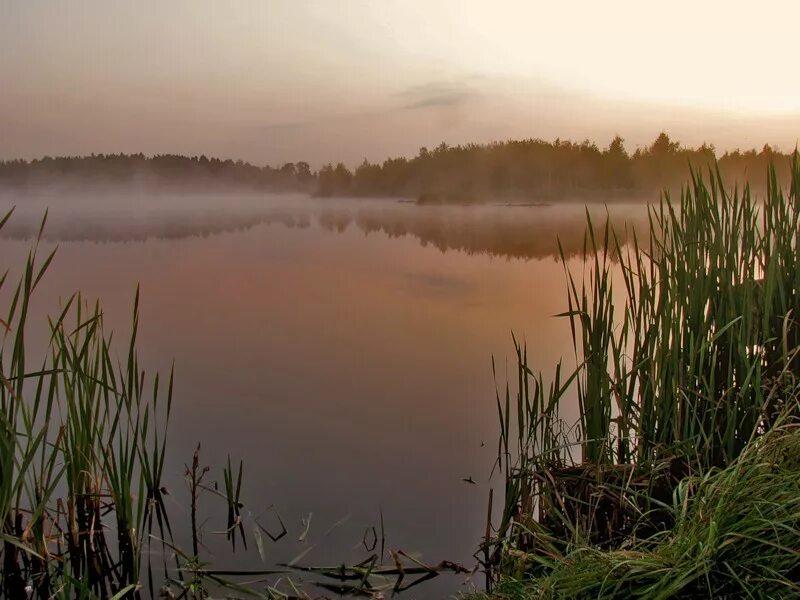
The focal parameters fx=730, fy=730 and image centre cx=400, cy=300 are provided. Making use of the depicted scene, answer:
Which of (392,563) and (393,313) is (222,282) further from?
(392,563)

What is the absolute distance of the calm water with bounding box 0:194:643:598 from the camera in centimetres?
317

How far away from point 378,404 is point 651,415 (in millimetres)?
2856

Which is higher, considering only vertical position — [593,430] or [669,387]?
[669,387]

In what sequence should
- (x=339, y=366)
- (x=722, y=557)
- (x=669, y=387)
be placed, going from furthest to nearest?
1. (x=339, y=366)
2. (x=669, y=387)
3. (x=722, y=557)

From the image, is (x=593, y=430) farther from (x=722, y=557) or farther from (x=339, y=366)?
(x=339, y=366)

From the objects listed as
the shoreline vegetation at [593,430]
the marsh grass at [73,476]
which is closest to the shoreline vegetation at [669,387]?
the shoreline vegetation at [593,430]

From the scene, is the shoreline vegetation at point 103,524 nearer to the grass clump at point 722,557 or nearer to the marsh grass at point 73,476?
the marsh grass at point 73,476

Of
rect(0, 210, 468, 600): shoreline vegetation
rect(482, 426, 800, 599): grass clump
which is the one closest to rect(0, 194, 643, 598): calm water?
rect(0, 210, 468, 600): shoreline vegetation

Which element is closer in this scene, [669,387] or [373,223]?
[669,387]

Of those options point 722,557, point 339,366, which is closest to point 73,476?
point 722,557

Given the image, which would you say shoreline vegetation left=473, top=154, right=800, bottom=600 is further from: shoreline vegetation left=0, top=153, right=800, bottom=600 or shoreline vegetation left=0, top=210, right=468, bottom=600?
shoreline vegetation left=0, top=210, right=468, bottom=600

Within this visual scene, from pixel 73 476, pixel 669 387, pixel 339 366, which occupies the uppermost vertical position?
pixel 669 387

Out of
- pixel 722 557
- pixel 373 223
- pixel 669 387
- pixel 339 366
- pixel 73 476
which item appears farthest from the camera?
pixel 373 223

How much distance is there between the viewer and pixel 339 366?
613 centimetres
